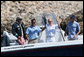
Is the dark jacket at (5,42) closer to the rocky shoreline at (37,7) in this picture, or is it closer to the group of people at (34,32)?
the group of people at (34,32)

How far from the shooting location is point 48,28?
241 inches

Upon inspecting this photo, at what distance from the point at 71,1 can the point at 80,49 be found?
12.7 metres

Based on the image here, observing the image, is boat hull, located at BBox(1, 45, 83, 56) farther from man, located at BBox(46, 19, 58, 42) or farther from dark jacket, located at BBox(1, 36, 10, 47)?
dark jacket, located at BBox(1, 36, 10, 47)

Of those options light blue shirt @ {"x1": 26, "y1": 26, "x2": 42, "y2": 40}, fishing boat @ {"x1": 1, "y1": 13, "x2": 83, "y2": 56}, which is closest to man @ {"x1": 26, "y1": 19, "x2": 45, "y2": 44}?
light blue shirt @ {"x1": 26, "y1": 26, "x2": 42, "y2": 40}

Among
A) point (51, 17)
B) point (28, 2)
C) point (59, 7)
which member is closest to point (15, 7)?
point (28, 2)

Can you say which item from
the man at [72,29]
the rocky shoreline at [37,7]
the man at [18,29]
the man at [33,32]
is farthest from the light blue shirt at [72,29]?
the rocky shoreline at [37,7]

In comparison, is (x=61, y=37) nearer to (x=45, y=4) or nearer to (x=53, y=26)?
(x=53, y=26)

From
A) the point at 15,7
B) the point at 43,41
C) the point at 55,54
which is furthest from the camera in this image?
the point at 15,7

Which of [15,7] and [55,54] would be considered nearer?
[55,54]

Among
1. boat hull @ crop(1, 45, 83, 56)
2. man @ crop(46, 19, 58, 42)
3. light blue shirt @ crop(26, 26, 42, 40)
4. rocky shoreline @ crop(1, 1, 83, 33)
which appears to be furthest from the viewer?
rocky shoreline @ crop(1, 1, 83, 33)

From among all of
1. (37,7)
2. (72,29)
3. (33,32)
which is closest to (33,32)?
(33,32)

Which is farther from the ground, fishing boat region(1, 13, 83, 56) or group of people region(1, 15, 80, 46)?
group of people region(1, 15, 80, 46)

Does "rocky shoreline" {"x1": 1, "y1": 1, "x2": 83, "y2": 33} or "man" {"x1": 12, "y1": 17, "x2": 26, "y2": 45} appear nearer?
"man" {"x1": 12, "y1": 17, "x2": 26, "y2": 45}

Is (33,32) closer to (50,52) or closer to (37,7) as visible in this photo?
(50,52)
